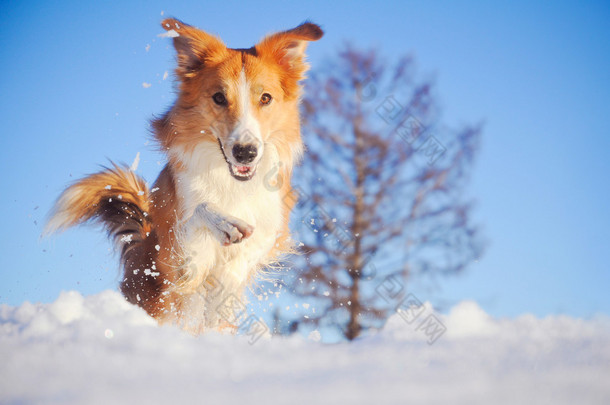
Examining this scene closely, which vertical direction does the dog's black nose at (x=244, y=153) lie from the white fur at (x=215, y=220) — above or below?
above

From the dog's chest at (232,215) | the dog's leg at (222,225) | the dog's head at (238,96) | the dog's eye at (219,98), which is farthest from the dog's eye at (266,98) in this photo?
the dog's leg at (222,225)

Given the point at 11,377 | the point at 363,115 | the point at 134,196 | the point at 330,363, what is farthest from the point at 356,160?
the point at 11,377

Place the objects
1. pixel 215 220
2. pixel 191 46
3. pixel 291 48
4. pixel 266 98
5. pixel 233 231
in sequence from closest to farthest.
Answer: pixel 233 231, pixel 215 220, pixel 266 98, pixel 191 46, pixel 291 48

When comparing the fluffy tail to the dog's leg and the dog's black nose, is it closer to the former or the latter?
the dog's leg

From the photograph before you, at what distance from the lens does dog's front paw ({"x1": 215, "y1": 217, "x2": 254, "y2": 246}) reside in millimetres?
3678

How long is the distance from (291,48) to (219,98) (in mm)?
863

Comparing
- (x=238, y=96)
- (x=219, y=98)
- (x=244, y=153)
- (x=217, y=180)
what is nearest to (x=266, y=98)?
(x=238, y=96)

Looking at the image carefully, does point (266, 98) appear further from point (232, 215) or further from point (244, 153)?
A: point (232, 215)

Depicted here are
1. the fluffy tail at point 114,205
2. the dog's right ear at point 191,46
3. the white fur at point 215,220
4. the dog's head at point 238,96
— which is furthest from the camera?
the fluffy tail at point 114,205

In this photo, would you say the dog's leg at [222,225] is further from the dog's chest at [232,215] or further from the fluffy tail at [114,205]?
the fluffy tail at [114,205]

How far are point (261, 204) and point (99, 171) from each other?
1.78m

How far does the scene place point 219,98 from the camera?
3.99 m

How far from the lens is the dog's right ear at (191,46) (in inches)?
165

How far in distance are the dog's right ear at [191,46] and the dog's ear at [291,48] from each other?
36 cm
